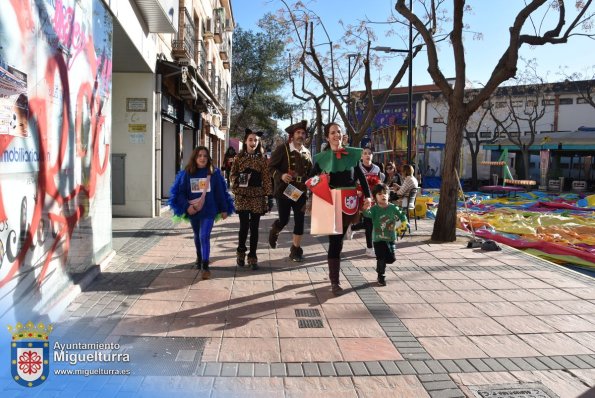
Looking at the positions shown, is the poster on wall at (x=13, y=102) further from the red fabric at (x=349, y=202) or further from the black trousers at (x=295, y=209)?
the black trousers at (x=295, y=209)

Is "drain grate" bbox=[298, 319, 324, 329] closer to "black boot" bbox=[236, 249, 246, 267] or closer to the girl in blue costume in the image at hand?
the girl in blue costume

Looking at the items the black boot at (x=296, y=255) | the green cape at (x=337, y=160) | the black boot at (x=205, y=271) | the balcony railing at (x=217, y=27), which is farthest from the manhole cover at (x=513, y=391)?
the balcony railing at (x=217, y=27)

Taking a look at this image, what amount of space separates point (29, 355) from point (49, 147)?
171cm

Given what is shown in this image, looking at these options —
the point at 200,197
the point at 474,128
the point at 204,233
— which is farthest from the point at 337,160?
the point at 474,128

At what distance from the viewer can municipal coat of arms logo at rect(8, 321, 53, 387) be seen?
314 centimetres

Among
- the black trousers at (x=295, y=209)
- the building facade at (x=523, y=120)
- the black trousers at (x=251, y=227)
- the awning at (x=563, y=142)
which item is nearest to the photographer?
the black trousers at (x=251, y=227)

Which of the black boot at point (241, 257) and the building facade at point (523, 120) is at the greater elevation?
the building facade at point (523, 120)

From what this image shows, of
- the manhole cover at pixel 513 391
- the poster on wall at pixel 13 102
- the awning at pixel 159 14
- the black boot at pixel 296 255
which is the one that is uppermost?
the awning at pixel 159 14

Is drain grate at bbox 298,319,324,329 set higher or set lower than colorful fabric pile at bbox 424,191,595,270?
higher

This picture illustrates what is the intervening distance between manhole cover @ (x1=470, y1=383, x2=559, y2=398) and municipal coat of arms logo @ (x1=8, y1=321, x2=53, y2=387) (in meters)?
2.72

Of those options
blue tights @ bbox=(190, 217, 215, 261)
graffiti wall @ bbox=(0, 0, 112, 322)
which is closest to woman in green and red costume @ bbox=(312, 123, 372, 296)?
blue tights @ bbox=(190, 217, 215, 261)

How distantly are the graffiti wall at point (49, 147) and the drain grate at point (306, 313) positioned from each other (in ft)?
6.94

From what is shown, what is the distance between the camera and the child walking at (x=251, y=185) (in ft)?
20.9

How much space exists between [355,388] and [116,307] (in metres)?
2.45
